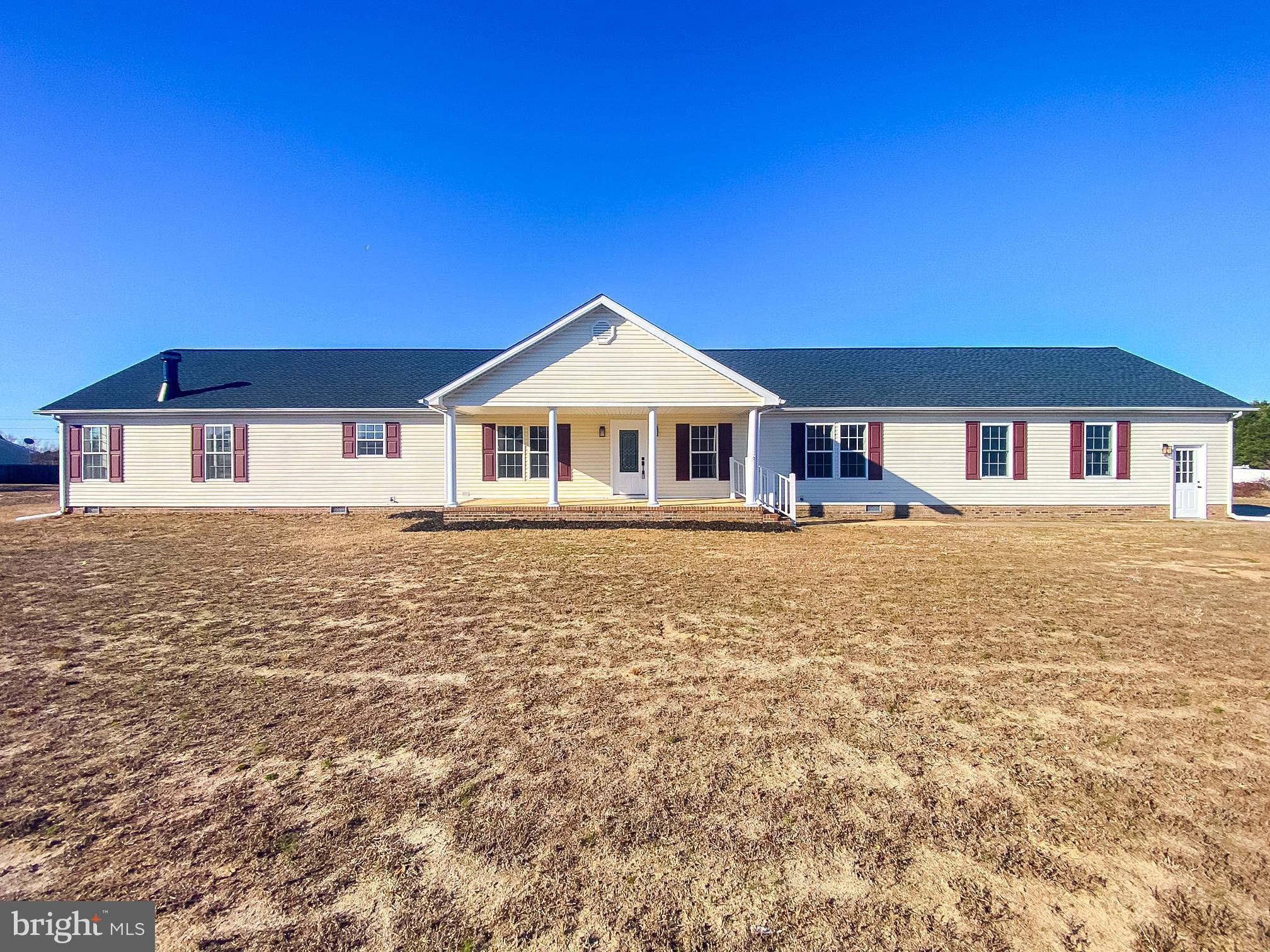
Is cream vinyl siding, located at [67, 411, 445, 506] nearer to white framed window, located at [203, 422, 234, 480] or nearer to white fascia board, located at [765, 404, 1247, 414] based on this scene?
white framed window, located at [203, 422, 234, 480]

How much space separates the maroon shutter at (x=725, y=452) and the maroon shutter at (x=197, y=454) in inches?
644

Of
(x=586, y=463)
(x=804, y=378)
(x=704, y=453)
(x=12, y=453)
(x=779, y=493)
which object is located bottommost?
(x=779, y=493)

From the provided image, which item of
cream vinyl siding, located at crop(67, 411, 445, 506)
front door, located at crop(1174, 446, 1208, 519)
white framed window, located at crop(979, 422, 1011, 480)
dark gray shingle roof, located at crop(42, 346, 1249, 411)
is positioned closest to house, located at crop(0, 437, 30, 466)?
dark gray shingle roof, located at crop(42, 346, 1249, 411)

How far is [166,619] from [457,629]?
358 centimetres

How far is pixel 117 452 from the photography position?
1744cm

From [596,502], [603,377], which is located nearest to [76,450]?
[596,502]

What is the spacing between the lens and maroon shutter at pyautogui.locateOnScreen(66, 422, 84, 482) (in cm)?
1747

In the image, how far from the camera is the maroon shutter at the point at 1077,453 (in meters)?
17.2

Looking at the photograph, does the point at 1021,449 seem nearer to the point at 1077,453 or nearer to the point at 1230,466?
the point at 1077,453

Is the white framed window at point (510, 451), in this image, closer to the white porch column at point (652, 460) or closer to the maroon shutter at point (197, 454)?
the white porch column at point (652, 460)

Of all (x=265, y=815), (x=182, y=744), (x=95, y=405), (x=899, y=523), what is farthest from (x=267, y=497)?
(x=899, y=523)

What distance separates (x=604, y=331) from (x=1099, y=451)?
15.9 meters

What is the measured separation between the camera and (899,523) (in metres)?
15.7

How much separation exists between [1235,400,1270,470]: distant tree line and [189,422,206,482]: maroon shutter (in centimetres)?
5938
